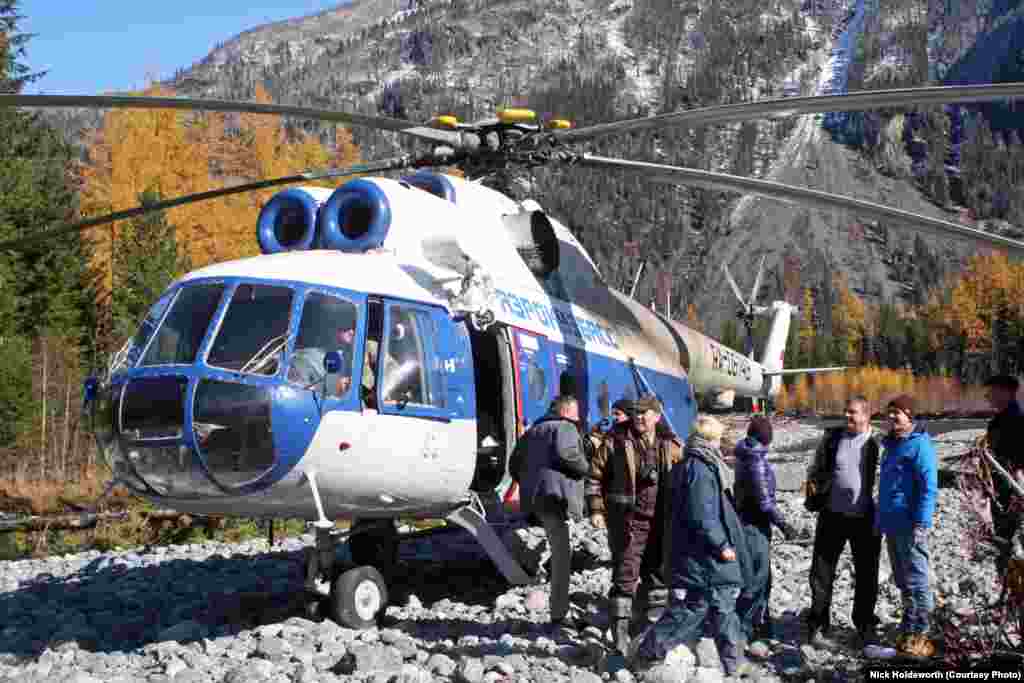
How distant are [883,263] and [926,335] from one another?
80391 mm

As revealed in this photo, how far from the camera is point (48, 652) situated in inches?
313

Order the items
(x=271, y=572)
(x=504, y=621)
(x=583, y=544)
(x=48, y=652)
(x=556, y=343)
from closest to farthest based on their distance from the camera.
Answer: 1. (x=48, y=652)
2. (x=504, y=621)
3. (x=556, y=343)
4. (x=271, y=572)
5. (x=583, y=544)

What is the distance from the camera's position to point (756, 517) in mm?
8070

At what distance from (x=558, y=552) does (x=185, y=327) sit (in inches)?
126

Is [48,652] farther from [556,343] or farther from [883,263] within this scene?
[883,263]

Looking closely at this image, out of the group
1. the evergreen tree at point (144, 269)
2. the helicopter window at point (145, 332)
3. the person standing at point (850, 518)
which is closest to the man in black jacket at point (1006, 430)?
the person standing at point (850, 518)

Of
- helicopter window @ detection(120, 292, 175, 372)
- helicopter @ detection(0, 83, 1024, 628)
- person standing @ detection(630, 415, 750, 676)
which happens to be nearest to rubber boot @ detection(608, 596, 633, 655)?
person standing @ detection(630, 415, 750, 676)

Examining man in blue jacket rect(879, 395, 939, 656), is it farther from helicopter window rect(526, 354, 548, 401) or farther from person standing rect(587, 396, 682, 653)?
helicopter window rect(526, 354, 548, 401)

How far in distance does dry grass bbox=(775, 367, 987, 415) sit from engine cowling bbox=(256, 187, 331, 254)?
93154 mm

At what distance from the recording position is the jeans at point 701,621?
6.86 metres

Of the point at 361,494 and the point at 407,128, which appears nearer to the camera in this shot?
the point at 361,494

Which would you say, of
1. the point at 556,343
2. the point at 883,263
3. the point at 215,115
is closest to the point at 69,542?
the point at 556,343

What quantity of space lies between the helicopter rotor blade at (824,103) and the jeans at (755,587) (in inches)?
116

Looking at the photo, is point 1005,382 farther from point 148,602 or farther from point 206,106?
point 148,602
